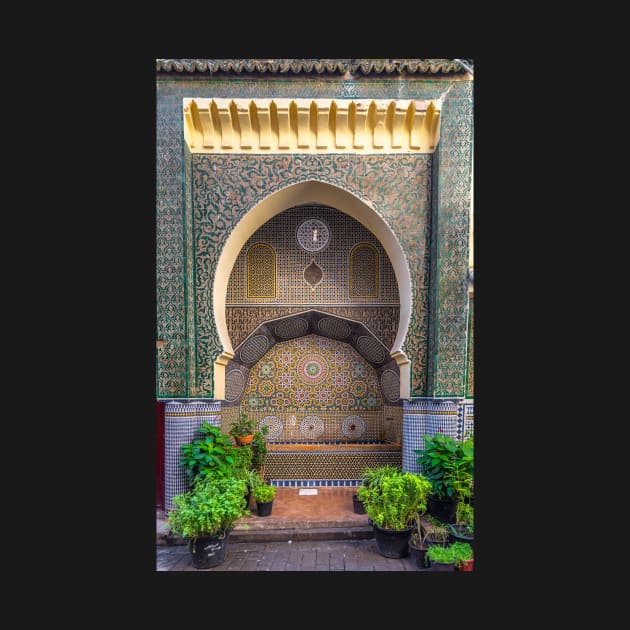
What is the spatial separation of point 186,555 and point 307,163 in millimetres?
4688

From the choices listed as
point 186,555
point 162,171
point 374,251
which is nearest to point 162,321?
point 162,171

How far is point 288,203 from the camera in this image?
555cm

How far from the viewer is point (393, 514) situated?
4203 mm

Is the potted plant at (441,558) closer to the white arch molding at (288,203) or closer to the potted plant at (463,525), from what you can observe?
the potted plant at (463,525)

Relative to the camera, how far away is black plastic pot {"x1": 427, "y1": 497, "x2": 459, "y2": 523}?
14.9 feet

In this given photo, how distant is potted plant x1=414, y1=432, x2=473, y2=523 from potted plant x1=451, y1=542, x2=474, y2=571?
53cm

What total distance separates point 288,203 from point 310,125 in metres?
1.01

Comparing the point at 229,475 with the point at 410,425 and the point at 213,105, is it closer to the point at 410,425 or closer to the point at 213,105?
the point at 410,425

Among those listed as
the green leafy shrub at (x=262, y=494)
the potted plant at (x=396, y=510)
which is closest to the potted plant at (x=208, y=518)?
the green leafy shrub at (x=262, y=494)

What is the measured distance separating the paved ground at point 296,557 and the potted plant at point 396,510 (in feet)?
0.53

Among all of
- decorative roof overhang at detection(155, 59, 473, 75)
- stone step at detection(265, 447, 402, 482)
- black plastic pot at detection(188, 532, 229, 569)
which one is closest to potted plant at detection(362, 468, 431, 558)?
black plastic pot at detection(188, 532, 229, 569)

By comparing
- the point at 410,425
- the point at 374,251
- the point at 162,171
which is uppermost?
the point at 162,171

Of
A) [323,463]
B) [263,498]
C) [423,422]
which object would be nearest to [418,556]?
[423,422]

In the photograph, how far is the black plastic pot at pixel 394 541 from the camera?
13.9 feet
